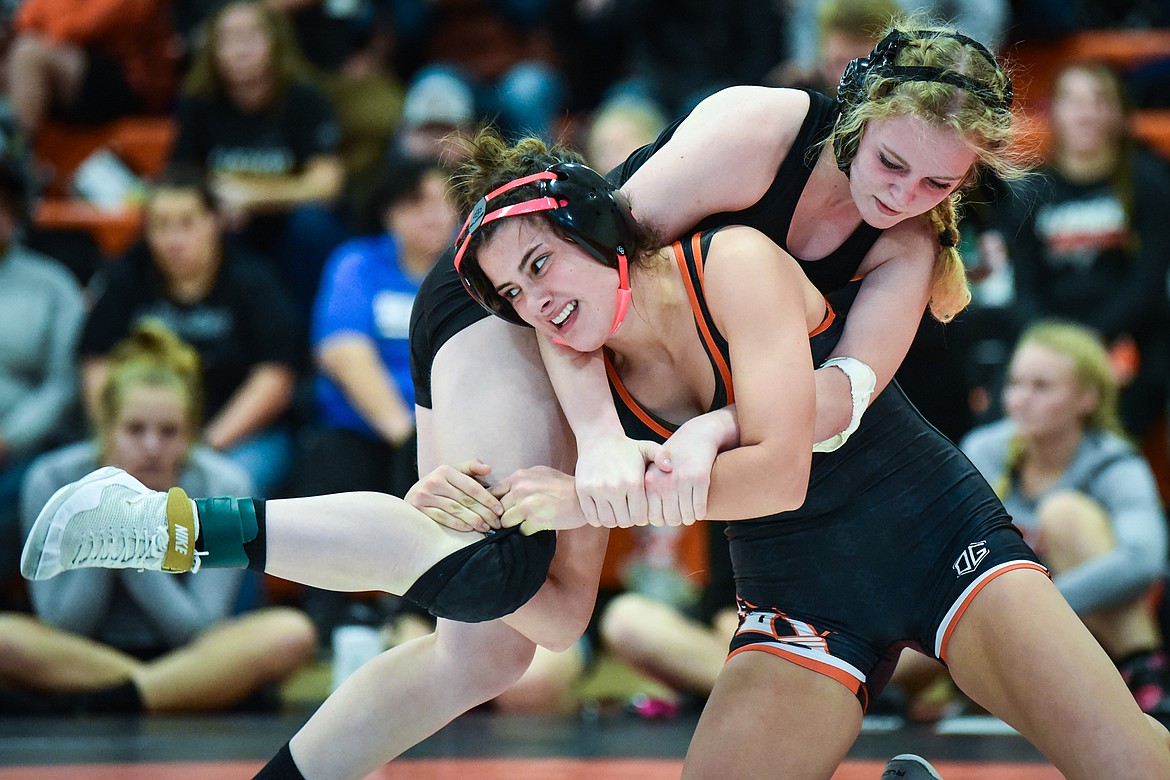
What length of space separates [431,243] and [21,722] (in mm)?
2056

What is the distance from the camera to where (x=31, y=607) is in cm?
526

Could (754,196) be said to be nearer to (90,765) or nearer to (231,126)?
(90,765)

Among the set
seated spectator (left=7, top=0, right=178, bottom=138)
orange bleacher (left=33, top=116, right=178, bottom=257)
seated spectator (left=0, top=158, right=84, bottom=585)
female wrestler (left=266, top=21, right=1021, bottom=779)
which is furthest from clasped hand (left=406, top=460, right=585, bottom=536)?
seated spectator (left=7, top=0, right=178, bottom=138)

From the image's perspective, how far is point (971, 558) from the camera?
2617 mm

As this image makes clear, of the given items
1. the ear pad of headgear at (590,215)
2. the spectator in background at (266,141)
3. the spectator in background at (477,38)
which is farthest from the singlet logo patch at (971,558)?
the spectator in background at (477,38)

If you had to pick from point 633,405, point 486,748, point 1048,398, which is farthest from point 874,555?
point 1048,398

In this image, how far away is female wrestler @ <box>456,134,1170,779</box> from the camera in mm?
2447

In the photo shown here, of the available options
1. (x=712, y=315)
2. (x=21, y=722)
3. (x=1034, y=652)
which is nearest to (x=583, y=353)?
(x=712, y=315)

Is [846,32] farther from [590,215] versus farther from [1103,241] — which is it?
[590,215]

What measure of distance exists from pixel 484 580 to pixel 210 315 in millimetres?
3363

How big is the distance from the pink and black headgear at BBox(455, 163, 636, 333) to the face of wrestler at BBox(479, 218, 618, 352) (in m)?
0.02

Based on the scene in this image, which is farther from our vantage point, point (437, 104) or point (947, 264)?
point (437, 104)

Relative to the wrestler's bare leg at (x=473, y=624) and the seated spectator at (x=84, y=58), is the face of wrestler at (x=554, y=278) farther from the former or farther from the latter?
the seated spectator at (x=84, y=58)

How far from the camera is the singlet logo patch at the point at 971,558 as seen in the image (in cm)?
261
